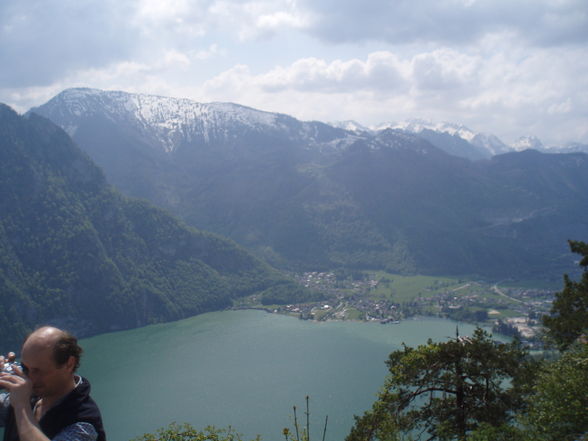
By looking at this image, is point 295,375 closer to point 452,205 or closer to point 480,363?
point 480,363

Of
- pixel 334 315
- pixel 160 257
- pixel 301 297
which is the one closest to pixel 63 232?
pixel 160 257

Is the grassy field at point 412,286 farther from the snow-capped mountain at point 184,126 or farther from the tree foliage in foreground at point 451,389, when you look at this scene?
the tree foliage in foreground at point 451,389

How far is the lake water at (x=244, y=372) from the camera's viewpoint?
3712 cm

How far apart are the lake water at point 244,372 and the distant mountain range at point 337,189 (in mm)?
49476

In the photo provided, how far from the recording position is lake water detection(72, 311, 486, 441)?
37.1 metres

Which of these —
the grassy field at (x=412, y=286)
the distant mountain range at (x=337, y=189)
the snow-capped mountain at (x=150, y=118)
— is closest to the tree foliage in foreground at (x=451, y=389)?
the grassy field at (x=412, y=286)

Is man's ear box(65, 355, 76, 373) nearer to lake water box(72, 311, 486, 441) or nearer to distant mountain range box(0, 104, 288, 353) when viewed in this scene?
lake water box(72, 311, 486, 441)

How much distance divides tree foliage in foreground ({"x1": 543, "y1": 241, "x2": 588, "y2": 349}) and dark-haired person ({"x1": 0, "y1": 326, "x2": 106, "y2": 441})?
11.0 metres

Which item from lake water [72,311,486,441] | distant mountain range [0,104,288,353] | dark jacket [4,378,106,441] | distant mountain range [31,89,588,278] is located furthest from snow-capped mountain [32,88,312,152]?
dark jacket [4,378,106,441]

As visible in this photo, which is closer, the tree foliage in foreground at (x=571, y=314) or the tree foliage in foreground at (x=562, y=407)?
the tree foliage in foreground at (x=562, y=407)

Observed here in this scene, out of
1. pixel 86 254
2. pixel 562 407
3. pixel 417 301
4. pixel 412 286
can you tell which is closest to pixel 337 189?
pixel 412 286

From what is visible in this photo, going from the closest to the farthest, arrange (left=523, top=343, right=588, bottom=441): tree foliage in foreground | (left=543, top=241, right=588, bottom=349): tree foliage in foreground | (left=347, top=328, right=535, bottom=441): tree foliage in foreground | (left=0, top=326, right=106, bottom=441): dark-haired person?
1. (left=0, top=326, right=106, bottom=441): dark-haired person
2. (left=523, top=343, right=588, bottom=441): tree foliage in foreground
3. (left=347, top=328, right=535, bottom=441): tree foliage in foreground
4. (left=543, top=241, right=588, bottom=349): tree foliage in foreground

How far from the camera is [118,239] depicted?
9612cm

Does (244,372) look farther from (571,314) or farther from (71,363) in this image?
(71,363)
